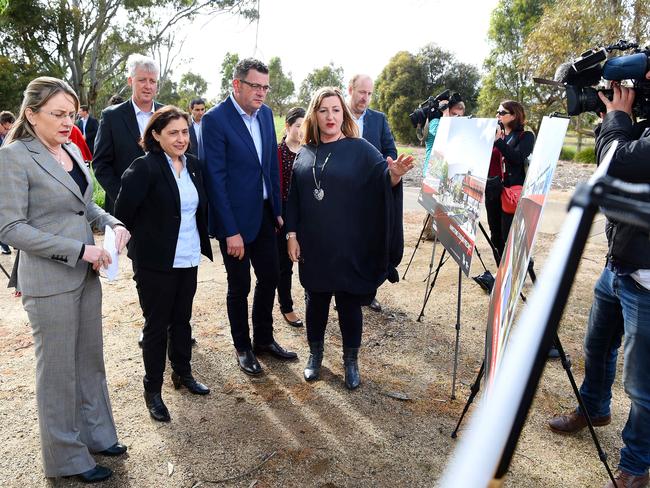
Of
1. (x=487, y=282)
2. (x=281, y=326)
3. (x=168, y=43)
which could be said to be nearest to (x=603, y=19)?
(x=487, y=282)

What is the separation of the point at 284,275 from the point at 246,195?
1173 millimetres

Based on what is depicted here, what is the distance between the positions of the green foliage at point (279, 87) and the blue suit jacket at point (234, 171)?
52.0 m

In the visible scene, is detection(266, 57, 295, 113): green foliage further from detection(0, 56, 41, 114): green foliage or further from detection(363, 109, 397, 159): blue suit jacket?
detection(363, 109, 397, 159): blue suit jacket

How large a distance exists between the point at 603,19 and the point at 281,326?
48.7 ft

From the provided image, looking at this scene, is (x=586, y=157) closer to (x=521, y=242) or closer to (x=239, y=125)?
(x=239, y=125)

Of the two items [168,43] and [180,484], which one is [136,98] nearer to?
[180,484]

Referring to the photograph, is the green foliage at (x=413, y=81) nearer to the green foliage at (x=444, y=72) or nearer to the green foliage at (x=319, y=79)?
the green foliage at (x=444, y=72)

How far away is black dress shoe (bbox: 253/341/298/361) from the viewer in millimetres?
3701

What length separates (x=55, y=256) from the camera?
219cm

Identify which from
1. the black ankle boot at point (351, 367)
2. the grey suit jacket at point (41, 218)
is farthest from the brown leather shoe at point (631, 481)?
the grey suit jacket at point (41, 218)

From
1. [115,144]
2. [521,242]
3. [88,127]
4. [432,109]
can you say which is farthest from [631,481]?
[88,127]

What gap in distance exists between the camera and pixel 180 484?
2.41 meters

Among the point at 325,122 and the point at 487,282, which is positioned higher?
the point at 325,122

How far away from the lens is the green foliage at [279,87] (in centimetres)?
5467
